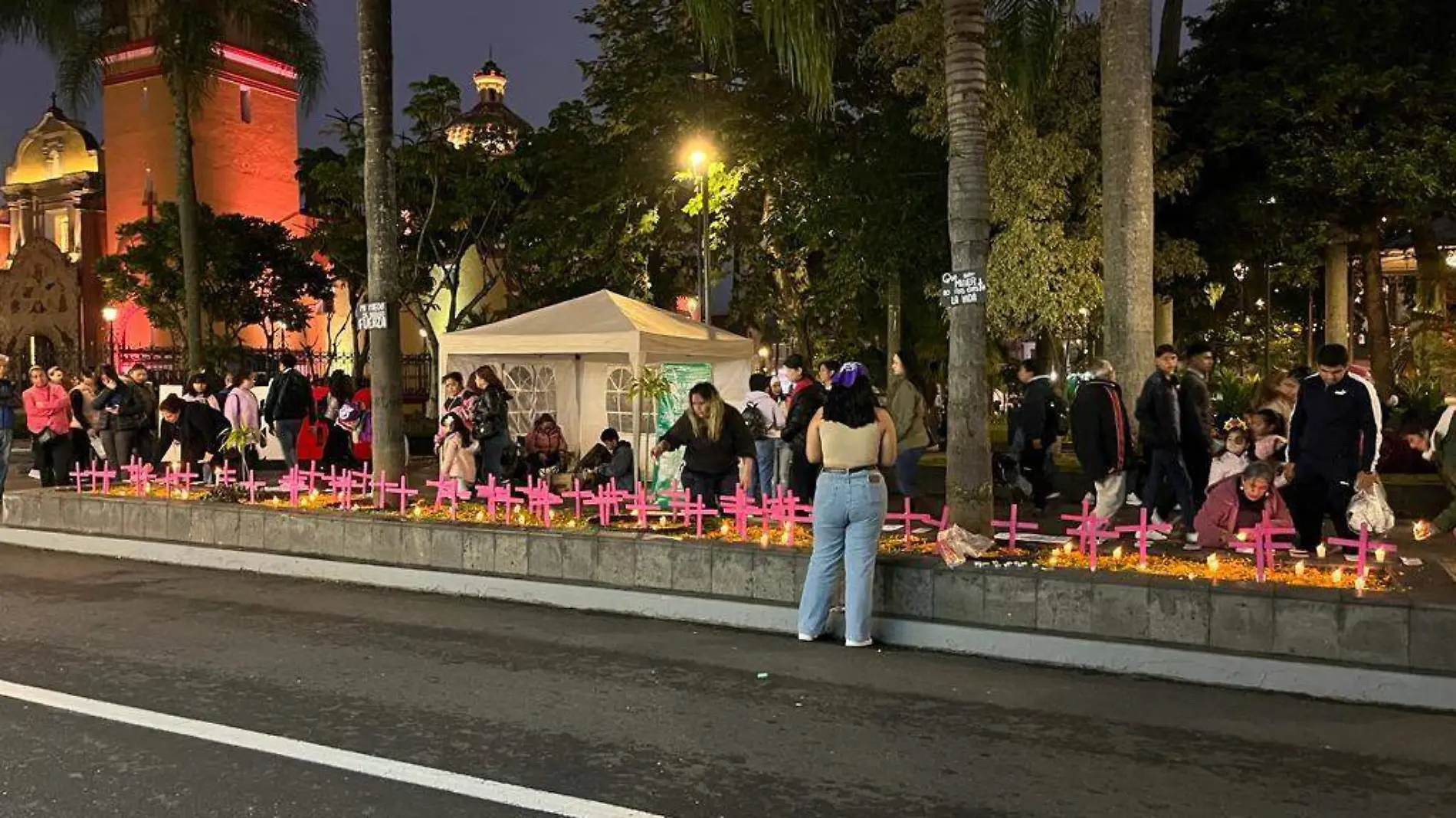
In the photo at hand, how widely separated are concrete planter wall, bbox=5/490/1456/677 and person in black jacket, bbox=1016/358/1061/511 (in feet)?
14.6

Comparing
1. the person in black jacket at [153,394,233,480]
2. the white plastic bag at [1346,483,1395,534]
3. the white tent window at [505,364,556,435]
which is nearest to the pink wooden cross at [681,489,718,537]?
the white plastic bag at [1346,483,1395,534]

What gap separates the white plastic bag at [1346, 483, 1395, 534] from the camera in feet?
27.8

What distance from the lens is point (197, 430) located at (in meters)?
14.3

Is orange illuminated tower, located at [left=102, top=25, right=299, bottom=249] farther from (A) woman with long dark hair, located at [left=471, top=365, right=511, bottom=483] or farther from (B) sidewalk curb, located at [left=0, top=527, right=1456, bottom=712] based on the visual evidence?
(B) sidewalk curb, located at [left=0, top=527, right=1456, bottom=712]

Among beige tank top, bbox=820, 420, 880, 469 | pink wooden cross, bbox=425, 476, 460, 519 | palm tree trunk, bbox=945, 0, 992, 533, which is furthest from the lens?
pink wooden cross, bbox=425, 476, 460, 519

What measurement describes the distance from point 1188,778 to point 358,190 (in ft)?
84.2

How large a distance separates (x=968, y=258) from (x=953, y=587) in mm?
2485

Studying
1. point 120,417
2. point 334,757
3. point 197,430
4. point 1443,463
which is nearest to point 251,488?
point 197,430

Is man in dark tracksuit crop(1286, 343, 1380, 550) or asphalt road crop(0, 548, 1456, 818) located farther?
man in dark tracksuit crop(1286, 343, 1380, 550)

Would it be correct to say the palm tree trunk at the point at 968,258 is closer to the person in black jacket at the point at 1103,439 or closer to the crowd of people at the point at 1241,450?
the person in black jacket at the point at 1103,439

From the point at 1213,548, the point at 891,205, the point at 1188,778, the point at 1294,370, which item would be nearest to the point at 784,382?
the point at 891,205

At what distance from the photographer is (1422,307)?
25.4 m

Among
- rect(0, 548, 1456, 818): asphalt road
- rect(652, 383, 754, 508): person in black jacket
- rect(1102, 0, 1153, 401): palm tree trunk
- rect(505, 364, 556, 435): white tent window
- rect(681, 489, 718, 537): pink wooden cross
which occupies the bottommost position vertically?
rect(0, 548, 1456, 818): asphalt road

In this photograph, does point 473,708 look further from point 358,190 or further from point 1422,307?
point 1422,307
